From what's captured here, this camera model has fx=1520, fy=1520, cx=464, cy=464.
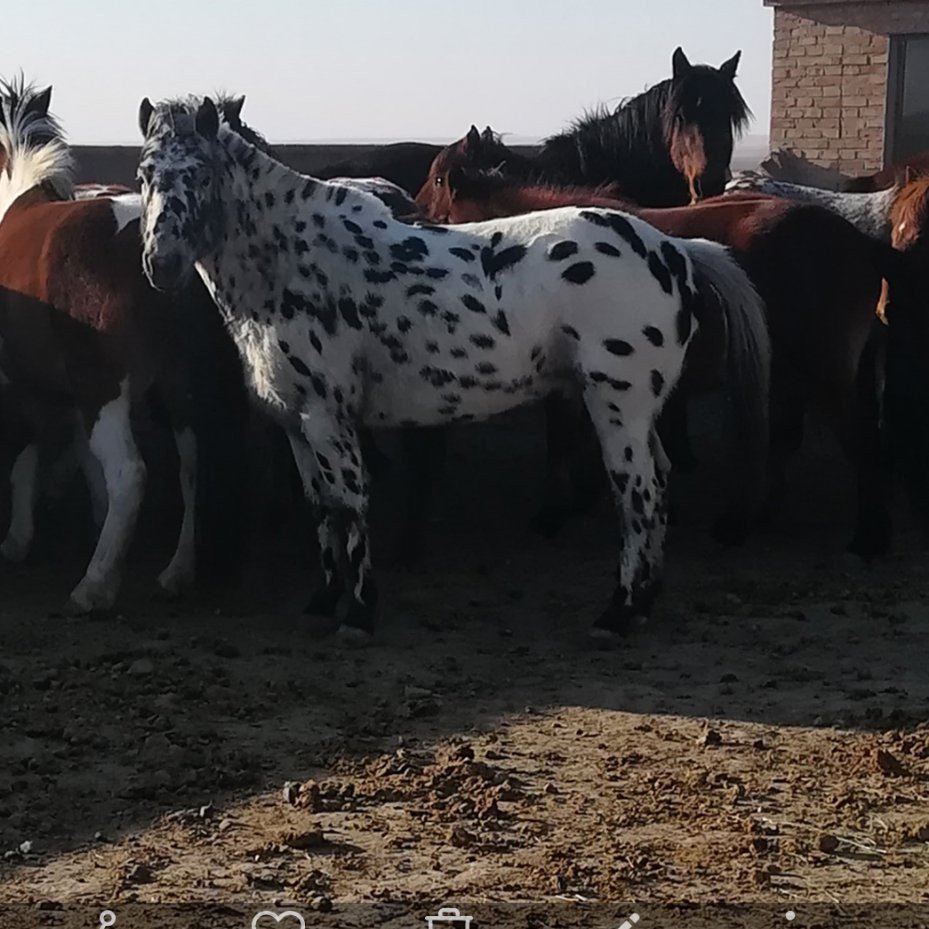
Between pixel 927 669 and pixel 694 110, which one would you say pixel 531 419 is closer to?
pixel 694 110

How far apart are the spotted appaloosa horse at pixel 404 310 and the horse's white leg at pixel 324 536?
0.05 metres

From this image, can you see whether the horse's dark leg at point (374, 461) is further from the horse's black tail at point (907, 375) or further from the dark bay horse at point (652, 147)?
the horse's black tail at point (907, 375)

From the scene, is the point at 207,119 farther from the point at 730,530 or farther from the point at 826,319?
the point at 730,530

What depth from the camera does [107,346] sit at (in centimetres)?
620

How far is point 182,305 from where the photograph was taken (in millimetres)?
6301

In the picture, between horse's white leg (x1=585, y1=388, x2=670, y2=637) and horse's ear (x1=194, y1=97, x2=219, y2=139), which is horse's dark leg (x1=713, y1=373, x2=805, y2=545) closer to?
horse's white leg (x1=585, y1=388, x2=670, y2=637)

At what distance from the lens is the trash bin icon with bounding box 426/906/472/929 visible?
3479 mm

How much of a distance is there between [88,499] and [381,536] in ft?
5.35

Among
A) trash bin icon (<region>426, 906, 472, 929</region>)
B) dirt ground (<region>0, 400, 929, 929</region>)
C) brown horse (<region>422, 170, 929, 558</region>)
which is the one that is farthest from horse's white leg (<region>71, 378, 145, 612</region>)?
trash bin icon (<region>426, 906, 472, 929</region>)

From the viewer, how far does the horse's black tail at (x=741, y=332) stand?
20.6 feet

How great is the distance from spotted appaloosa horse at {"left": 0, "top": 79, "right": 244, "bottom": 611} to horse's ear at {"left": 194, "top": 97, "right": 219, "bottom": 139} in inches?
23.4

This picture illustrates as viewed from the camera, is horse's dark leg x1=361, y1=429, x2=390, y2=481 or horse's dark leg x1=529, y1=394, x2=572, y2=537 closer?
horse's dark leg x1=529, y1=394, x2=572, y2=537

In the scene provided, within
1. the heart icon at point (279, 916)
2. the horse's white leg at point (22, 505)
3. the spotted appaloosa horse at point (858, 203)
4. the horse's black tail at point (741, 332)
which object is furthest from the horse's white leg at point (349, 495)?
the spotted appaloosa horse at point (858, 203)

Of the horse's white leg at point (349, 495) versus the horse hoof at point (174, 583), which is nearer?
the horse's white leg at point (349, 495)
